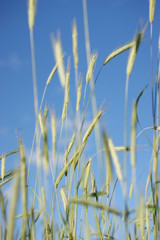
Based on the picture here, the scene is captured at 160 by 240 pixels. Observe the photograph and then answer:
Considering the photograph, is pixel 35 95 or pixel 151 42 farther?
pixel 151 42

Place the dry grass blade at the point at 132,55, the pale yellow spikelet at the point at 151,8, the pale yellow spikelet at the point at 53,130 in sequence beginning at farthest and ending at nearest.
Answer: the pale yellow spikelet at the point at 151,8 < the pale yellow spikelet at the point at 53,130 < the dry grass blade at the point at 132,55

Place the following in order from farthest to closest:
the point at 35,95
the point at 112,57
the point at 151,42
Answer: the point at 112,57
the point at 151,42
the point at 35,95

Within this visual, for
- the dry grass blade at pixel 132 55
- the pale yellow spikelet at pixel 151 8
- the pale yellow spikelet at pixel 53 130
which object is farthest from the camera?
the pale yellow spikelet at pixel 151 8

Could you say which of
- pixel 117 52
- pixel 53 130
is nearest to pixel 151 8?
pixel 117 52

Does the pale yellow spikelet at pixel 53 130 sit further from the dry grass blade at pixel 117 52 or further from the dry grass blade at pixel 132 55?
the dry grass blade at pixel 117 52

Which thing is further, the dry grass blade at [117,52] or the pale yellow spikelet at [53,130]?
the dry grass blade at [117,52]

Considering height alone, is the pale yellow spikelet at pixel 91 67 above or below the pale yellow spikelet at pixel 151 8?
below

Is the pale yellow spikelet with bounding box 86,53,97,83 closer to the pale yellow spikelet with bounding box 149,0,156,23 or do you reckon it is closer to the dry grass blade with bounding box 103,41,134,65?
the dry grass blade with bounding box 103,41,134,65

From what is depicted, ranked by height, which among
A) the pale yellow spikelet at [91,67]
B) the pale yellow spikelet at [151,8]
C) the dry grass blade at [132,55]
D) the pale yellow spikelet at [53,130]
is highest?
the pale yellow spikelet at [151,8]

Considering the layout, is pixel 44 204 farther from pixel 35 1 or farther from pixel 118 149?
pixel 35 1

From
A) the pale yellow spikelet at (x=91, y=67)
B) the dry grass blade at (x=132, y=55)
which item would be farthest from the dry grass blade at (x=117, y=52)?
the dry grass blade at (x=132, y=55)

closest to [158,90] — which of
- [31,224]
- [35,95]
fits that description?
[35,95]

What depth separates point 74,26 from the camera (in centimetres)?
99

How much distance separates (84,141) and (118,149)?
0.39 feet
